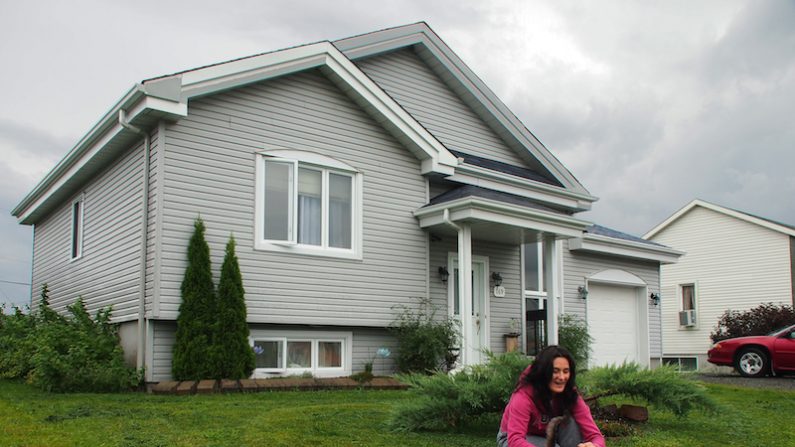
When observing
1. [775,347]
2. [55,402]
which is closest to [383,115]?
[55,402]

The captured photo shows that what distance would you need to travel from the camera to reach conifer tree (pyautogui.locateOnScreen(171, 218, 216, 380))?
10.7m

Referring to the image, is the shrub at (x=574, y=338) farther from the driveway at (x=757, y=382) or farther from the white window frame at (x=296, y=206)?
the white window frame at (x=296, y=206)

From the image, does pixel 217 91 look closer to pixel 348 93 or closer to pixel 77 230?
pixel 348 93

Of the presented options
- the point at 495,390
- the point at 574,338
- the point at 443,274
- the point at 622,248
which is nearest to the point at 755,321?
the point at 622,248

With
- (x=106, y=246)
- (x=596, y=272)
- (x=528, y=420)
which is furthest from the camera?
(x=596, y=272)

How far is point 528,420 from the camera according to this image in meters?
5.18

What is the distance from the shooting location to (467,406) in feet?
23.7

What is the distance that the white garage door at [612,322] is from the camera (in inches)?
710

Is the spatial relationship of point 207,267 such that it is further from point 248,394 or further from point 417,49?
point 417,49

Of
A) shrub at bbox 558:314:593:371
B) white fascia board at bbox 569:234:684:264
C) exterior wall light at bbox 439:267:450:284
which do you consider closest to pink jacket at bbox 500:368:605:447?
exterior wall light at bbox 439:267:450:284

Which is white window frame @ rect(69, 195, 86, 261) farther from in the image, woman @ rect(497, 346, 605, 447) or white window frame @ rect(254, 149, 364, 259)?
woman @ rect(497, 346, 605, 447)

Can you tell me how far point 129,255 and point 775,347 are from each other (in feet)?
44.9

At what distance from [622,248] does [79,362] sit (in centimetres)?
1209

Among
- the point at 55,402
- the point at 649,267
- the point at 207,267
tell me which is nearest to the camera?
the point at 55,402
